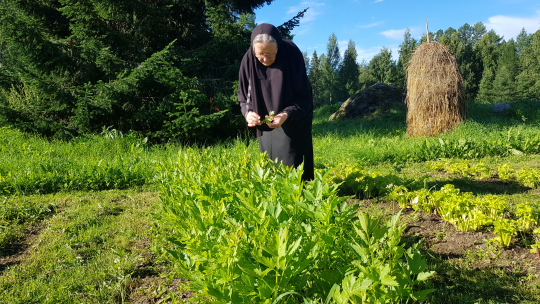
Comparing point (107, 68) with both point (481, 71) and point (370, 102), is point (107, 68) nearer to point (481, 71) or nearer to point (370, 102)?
point (370, 102)

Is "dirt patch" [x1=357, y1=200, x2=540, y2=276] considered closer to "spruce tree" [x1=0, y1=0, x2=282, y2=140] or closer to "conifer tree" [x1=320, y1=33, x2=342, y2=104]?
"spruce tree" [x1=0, y1=0, x2=282, y2=140]

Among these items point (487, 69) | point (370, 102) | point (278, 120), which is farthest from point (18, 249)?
point (487, 69)

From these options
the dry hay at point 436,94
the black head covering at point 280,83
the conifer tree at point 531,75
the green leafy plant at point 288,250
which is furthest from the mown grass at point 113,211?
the conifer tree at point 531,75

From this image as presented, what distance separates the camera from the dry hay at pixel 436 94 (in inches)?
340

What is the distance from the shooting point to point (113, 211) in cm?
382

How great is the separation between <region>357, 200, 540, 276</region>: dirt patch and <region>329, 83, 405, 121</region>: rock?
1104 cm

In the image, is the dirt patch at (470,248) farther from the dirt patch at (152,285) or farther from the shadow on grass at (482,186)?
the dirt patch at (152,285)

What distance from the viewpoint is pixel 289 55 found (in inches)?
117

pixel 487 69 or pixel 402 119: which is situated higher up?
pixel 487 69

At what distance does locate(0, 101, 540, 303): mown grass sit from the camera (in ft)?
6.94

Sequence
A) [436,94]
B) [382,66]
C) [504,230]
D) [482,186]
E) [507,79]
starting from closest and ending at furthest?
[504,230]
[482,186]
[436,94]
[507,79]
[382,66]

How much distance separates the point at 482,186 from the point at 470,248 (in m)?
2.30

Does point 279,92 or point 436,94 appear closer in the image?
point 279,92

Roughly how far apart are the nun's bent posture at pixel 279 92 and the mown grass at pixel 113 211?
1.37 meters
